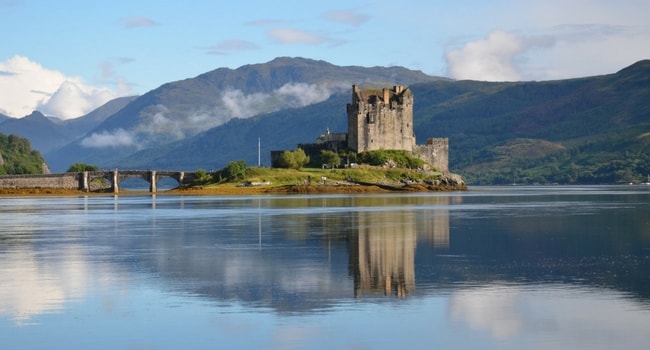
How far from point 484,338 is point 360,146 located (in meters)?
128

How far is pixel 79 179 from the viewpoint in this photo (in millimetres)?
163750

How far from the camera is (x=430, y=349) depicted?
73.4 feet

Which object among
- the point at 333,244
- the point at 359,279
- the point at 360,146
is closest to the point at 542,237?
the point at 333,244

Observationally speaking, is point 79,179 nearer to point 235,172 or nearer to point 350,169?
point 235,172

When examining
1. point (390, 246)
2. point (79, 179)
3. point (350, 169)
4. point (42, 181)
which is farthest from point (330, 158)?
point (390, 246)

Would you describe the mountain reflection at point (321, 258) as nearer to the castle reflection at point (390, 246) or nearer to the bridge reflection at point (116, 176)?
the castle reflection at point (390, 246)

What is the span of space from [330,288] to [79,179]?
138 meters

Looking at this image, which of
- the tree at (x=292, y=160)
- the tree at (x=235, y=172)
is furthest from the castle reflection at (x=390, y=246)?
the tree at (x=292, y=160)

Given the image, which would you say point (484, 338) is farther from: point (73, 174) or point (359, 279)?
point (73, 174)

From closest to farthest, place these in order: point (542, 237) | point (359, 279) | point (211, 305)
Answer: point (211, 305) < point (359, 279) < point (542, 237)

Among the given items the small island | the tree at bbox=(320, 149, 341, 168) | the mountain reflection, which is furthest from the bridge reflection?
the mountain reflection

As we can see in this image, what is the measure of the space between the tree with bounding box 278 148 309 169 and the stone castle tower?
24.9 feet

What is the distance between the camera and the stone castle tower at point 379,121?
151 metres

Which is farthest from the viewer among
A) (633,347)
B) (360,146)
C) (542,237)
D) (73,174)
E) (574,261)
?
(73,174)
